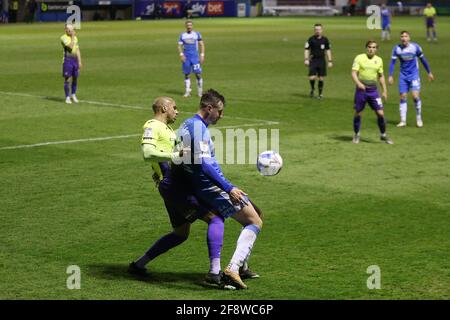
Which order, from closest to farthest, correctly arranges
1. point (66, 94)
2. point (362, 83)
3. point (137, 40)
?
1. point (362, 83)
2. point (66, 94)
3. point (137, 40)

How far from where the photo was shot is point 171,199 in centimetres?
1124

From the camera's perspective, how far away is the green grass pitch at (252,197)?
11.6 m

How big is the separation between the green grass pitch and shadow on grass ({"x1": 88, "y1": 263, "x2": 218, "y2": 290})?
0.02 meters

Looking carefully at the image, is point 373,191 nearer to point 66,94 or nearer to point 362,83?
point 362,83

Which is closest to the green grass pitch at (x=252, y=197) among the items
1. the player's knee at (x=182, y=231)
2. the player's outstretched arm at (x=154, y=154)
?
the player's knee at (x=182, y=231)

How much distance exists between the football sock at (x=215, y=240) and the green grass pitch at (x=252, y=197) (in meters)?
0.33

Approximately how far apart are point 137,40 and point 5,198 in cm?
A: 4148

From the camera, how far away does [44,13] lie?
83188mm

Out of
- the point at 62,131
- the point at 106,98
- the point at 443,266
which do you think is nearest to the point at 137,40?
the point at 106,98

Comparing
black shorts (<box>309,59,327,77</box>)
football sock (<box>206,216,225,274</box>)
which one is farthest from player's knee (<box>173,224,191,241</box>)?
black shorts (<box>309,59,327,77</box>)

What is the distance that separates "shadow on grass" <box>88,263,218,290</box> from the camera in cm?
1148

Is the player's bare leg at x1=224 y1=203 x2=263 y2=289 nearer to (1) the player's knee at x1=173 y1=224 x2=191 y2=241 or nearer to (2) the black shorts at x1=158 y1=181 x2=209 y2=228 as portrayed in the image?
(2) the black shorts at x1=158 y1=181 x2=209 y2=228

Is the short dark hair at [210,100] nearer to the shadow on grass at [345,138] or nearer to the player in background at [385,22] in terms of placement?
the shadow on grass at [345,138]

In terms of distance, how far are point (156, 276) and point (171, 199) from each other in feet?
3.70
